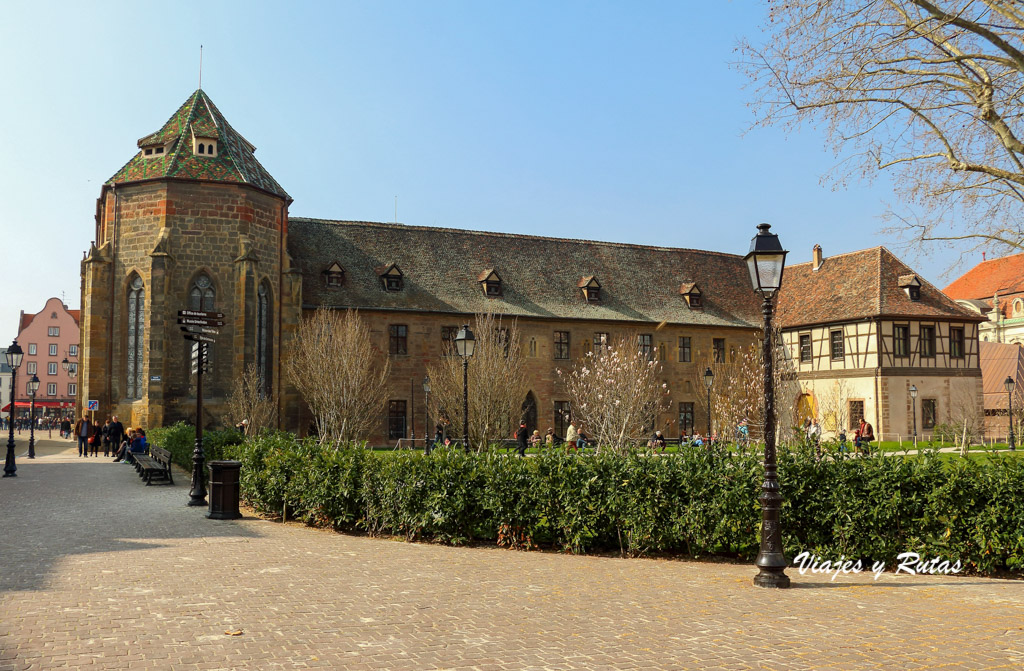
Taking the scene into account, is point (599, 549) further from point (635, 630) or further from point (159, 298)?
point (159, 298)

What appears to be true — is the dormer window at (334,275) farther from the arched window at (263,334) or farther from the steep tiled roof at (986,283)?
the steep tiled roof at (986,283)

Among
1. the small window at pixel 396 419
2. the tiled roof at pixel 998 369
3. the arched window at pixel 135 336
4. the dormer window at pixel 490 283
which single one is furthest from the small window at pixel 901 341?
the arched window at pixel 135 336

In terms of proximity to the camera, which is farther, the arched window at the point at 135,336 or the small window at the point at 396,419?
the small window at the point at 396,419

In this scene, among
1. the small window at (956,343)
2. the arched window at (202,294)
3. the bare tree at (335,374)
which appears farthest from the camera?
the small window at (956,343)

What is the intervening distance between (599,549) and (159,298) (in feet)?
88.0

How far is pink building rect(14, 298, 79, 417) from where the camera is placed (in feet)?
340

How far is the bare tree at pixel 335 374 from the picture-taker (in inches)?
1331

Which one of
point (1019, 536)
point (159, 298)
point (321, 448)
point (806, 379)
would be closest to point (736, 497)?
point (1019, 536)

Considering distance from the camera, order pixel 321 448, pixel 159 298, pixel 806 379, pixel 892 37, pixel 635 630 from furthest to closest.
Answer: pixel 806 379
pixel 159 298
pixel 321 448
pixel 892 37
pixel 635 630

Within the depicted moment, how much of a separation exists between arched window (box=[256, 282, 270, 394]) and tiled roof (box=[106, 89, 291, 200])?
15.2ft

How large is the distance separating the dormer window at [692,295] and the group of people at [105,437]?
2934 centimetres

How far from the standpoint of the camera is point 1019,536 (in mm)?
9586

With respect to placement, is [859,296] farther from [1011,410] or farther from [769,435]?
[769,435]

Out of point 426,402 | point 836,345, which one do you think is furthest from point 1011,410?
point 426,402
